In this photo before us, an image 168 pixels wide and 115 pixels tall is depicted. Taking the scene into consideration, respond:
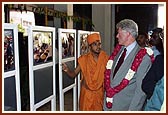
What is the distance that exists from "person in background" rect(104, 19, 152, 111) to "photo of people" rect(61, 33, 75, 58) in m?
0.59

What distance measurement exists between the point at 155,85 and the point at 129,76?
0.25 meters

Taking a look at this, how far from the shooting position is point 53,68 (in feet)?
7.07

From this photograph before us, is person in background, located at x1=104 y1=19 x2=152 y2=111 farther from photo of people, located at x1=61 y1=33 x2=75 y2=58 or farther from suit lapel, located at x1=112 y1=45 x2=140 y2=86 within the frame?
photo of people, located at x1=61 y1=33 x2=75 y2=58

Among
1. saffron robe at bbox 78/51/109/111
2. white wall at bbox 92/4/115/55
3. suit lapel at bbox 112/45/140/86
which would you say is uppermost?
white wall at bbox 92/4/115/55

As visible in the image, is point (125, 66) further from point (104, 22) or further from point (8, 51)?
point (104, 22)

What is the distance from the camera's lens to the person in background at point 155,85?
150 cm

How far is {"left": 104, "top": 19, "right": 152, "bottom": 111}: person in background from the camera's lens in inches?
69.5

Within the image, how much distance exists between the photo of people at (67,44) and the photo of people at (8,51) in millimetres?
775

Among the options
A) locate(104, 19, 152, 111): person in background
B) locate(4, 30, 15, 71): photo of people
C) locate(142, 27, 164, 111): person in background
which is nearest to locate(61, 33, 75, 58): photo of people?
locate(104, 19, 152, 111): person in background

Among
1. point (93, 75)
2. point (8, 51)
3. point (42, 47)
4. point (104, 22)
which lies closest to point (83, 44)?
point (93, 75)

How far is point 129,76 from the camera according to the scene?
1811mm

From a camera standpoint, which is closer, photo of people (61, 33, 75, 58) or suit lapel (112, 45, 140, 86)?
suit lapel (112, 45, 140, 86)

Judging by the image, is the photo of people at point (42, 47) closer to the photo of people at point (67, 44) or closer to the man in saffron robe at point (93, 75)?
the photo of people at point (67, 44)

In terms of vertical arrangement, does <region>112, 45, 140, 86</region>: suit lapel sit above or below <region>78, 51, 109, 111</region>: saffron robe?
above
